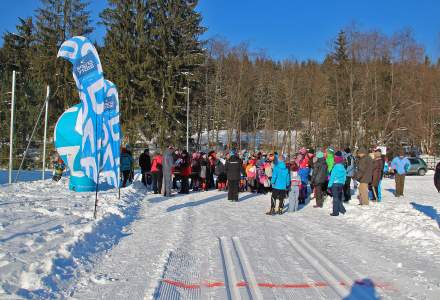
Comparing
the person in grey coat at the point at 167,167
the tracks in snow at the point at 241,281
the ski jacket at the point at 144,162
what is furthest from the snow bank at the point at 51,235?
the ski jacket at the point at 144,162

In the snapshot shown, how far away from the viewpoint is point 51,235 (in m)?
7.43

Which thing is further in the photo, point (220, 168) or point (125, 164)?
point (220, 168)

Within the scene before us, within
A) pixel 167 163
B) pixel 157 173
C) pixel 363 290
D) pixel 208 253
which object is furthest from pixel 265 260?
pixel 157 173

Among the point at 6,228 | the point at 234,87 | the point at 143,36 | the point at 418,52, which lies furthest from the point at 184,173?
the point at 418,52

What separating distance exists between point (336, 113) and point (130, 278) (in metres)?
45.1

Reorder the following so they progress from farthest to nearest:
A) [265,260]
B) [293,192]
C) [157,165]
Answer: [157,165]
[293,192]
[265,260]

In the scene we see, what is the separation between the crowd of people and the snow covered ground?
38.6 inches

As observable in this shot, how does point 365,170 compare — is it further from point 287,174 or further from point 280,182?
point 280,182

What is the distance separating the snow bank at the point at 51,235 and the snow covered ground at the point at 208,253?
20 millimetres

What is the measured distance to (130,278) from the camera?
5.64 m

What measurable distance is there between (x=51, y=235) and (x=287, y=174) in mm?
7005

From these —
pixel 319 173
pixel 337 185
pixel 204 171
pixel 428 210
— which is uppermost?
pixel 319 173

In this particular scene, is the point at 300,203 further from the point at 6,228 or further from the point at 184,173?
the point at 6,228

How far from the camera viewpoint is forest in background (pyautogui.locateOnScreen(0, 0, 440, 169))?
33.6 metres
